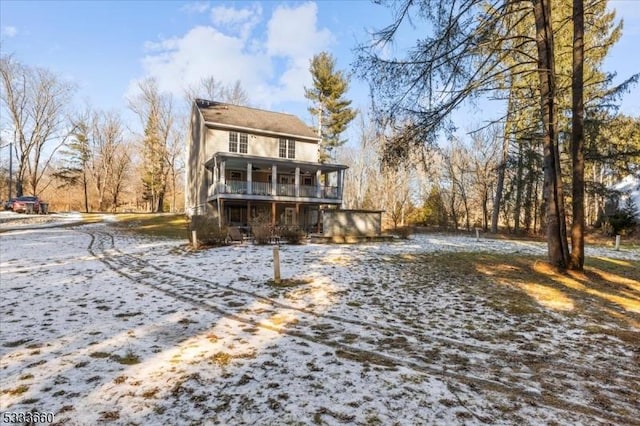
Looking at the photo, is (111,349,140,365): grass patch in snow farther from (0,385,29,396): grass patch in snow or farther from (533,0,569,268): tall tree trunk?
(533,0,569,268): tall tree trunk

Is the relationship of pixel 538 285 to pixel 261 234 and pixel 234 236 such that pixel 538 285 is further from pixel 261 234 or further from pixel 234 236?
pixel 234 236

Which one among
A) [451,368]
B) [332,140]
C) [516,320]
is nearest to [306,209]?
[332,140]

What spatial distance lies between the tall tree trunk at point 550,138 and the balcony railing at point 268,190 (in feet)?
50.5

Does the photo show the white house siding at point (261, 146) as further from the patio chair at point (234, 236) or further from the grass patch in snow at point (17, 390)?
the grass patch in snow at point (17, 390)

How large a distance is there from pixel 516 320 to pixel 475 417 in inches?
141

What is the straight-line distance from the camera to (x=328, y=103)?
3691 centimetres

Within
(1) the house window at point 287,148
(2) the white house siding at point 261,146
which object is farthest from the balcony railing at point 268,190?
(1) the house window at point 287,148

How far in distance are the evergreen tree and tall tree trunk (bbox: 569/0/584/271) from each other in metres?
28.9

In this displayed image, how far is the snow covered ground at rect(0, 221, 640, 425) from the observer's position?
306cm

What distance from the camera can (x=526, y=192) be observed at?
29656mm

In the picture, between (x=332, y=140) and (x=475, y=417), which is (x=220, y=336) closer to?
(x=475, y=417)

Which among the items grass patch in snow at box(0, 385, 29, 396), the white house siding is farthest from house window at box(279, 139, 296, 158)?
grass patch in snow at box(0, 385, 29, 396)

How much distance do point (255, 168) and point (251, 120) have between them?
156 inches

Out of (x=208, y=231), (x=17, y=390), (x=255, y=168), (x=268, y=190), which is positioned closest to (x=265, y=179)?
(x=255, y=168)
